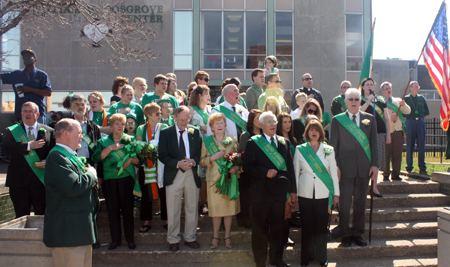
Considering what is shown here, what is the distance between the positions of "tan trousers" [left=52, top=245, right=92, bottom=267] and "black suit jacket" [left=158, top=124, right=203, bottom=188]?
162cm

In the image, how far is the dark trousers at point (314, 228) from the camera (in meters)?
4.69

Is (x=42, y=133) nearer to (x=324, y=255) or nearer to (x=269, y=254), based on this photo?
(x=269, y=254)

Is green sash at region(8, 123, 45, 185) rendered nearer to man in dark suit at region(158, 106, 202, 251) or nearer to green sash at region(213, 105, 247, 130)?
man in dark suit at region(158, 106, 202, 251)

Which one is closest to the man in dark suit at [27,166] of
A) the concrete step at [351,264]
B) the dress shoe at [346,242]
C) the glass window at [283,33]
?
the concrete step at [351,264]

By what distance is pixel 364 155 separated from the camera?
521 centimetres

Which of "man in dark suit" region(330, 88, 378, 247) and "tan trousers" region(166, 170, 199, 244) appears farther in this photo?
"man in dark suit" region(330, 88, 378, 247)

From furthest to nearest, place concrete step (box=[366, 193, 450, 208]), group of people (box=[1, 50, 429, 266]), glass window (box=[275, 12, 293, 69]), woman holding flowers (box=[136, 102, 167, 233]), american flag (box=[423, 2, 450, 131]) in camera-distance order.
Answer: glass window (box=[275, 12, 293, 69])
american flag (box=[423, 2, 450, 131])
concrete step (box=[366, 193, 450, 208])
woman holding flowers (box=[136, 102, 167, 233])
group of people (box=[1, 50, 429, 266])

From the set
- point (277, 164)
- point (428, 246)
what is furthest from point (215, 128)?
point (428, 246)

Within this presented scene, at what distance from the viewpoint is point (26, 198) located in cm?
499

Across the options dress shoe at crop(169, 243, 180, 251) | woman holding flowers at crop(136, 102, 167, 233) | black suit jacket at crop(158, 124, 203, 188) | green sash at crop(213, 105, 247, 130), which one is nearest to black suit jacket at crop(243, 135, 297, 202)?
black suit jacket at crop(158, 124, 203, 188)

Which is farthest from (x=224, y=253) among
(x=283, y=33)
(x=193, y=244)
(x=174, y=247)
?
(x=283, y=33)

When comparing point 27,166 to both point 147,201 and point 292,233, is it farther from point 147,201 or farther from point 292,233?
point 292,233

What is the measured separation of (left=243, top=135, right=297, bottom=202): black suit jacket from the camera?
4593 millimetres

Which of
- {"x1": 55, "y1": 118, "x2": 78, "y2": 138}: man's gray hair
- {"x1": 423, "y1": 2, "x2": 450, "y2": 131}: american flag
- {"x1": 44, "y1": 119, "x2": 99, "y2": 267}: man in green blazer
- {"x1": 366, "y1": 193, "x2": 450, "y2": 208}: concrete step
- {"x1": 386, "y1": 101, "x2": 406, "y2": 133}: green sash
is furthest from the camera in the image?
{"x1": 386, "y1": 101, "x2": 406, "y2": 133}: green sash
